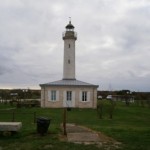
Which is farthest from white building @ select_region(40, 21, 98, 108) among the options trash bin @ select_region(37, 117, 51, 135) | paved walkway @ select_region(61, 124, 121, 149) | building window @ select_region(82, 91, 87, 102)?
trash bin @ select_region(37, 117, 51, 135)

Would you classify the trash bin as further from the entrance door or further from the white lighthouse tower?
the white lighthouse tower

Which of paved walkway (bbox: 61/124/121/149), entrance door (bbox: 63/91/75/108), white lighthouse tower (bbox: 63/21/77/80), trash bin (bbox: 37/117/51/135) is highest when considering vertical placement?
white lighthouse tower (bbox: 63/21/77/80)

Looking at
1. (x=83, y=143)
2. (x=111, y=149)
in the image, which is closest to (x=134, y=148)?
(x=111, y=149)

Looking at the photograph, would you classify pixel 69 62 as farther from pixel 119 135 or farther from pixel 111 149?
pixel 111 149

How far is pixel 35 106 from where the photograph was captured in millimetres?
47969

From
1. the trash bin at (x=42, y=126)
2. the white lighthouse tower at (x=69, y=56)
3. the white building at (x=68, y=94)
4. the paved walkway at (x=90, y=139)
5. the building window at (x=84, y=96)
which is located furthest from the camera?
the white lighthouse tower at (x=69, y=56)

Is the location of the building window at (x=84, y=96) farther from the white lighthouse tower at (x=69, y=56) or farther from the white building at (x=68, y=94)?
the white lighthouse tower at (x=69, y=56)

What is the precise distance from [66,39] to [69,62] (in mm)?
Result: 2807

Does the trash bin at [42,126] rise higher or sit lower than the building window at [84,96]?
lower

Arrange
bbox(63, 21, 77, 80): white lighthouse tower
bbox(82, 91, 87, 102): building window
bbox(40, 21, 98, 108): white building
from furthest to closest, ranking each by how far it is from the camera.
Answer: bbox(63, 21, 77, 80): white lighthouse tower, bbox(82, 91, 87, 102): building window, bbox(40, 21, 98, 108): white building

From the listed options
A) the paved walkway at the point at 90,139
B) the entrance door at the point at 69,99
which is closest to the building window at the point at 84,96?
the entrance door at the point at 69,99

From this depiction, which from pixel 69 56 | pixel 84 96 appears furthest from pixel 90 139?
pixel 69 56

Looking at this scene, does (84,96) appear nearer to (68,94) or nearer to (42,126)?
(68,94)

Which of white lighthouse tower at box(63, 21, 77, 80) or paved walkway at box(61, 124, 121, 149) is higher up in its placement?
white lighthouse tower at box(63, 21, 77, 80)
